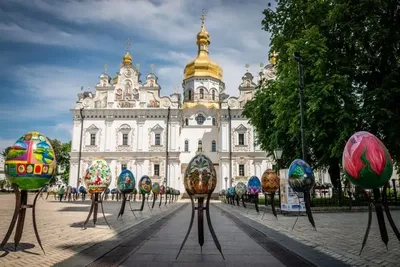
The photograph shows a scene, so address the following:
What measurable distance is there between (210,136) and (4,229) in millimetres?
41849

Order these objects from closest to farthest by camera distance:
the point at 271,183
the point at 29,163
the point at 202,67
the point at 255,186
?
the point at 29,163 < the point at 271,183 < the point at 255,186 < the point at 202,67

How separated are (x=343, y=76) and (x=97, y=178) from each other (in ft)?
43.5

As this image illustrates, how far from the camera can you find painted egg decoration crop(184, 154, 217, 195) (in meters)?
6.19

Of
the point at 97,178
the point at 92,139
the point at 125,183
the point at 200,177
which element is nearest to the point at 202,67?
the point at 92,139

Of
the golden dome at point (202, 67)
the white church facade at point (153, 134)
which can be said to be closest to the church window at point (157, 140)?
the white church facade at point (153, 134)

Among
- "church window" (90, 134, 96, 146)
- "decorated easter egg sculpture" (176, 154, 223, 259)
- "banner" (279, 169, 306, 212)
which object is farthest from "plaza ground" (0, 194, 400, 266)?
"church window" (90, 134, 96, 146)

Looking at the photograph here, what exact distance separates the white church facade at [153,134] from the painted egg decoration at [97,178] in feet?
110

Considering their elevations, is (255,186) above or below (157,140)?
below

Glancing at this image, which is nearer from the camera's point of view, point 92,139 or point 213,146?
point 92,139

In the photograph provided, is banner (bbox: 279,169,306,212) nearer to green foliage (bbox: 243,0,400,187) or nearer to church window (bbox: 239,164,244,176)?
green foliage (bbox: 243,0,400,187)

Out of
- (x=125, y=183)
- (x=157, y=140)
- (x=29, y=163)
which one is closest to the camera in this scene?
(x=29, y=163)

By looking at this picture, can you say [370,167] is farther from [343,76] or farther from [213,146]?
[213,146]

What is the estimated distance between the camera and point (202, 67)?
5478 centimetres

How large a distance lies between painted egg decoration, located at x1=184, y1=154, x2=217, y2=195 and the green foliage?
11565 millimetres
